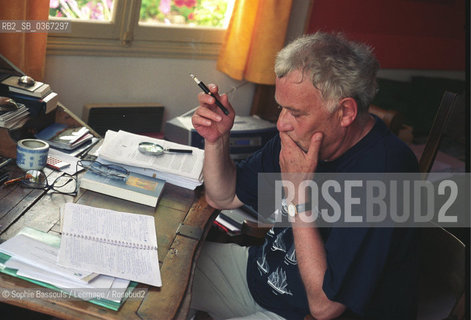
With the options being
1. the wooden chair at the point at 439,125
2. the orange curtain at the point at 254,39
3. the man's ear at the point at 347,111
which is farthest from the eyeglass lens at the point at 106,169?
the orange curtain at the point at 254,39

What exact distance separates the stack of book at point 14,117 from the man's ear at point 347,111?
1.03 metres

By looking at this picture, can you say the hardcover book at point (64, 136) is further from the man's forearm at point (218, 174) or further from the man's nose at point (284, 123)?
the man's nose at point (284, 123)

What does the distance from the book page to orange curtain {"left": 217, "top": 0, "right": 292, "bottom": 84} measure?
1344mm

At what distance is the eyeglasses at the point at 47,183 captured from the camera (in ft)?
5.17

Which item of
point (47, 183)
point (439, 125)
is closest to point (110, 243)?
point (47, 183)

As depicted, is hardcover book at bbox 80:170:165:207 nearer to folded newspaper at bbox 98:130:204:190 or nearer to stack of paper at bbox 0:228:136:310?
folded newspaper at bbox 98:130:204:190

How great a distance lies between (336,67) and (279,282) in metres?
0.64

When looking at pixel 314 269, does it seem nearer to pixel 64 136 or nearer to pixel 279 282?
pixel 279 282

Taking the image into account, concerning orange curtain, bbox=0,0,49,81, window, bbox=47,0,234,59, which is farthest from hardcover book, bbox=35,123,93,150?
window, bbox=47,0,234,59

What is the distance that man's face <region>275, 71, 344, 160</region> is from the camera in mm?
1392

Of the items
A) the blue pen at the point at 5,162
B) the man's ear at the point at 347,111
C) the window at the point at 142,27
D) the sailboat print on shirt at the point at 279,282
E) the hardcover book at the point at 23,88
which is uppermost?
the man's ear at the point at 347,111

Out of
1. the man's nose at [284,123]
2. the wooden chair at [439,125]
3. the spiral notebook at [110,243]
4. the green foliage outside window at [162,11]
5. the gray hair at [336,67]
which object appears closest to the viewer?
the spiral notebook at [110,243]

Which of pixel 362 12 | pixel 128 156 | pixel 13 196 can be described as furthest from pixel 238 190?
pixel 362 12

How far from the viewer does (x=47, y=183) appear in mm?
1603
